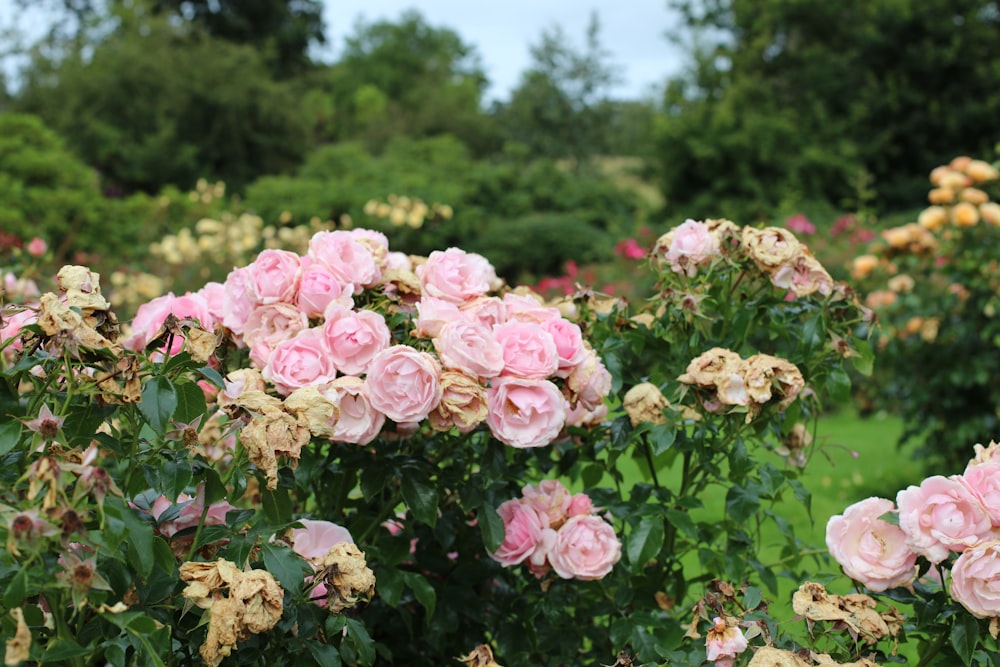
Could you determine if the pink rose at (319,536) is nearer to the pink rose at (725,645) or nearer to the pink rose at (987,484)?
the pink rose at (725,645)

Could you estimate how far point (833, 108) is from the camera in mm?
16375

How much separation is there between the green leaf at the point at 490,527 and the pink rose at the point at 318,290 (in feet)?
1.29

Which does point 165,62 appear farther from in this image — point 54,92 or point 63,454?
point 63,454

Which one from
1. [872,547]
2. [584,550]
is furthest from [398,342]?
[872,547]

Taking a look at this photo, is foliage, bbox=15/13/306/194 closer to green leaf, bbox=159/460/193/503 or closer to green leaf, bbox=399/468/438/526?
green leaf, bbox=399/468/438/526

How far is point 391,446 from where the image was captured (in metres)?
1.52

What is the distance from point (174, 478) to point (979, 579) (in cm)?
98

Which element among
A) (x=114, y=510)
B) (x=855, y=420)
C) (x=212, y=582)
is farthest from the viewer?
(x=855, y=420)

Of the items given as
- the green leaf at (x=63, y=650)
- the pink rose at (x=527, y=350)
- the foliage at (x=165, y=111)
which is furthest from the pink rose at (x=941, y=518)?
the foliage at (x=165, y=111)

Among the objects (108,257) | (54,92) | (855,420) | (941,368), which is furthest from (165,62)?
(941,368)

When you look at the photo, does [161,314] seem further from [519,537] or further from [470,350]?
[519,537]

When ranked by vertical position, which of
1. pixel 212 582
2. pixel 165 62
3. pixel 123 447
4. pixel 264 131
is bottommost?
pixel 212 582

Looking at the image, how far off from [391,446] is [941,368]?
3237 millimetres

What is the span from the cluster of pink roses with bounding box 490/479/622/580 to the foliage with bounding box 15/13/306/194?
14.5 metres
